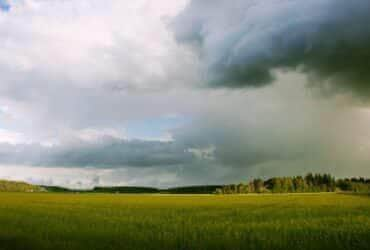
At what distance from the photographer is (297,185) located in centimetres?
17575

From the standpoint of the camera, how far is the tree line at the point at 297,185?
558ft

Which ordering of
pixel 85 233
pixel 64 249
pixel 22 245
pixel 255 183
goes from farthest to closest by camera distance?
1. pixel 255 183
2. pixel 85 233
3. pixel 22 245
4. pixel 64 249

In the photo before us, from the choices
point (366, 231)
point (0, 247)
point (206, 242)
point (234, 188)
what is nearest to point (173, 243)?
point (206, 242)

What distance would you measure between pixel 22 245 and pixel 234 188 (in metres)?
169

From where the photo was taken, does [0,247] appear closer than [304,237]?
Yes

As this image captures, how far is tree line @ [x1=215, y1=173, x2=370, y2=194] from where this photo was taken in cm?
17012

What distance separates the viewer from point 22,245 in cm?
1344

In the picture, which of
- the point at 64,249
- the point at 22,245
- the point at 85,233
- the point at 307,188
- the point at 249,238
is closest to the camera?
the point at 64,249

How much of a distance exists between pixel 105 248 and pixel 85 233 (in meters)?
4.41

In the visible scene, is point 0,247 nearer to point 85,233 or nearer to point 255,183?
point 85,233

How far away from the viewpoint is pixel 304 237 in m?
14.8

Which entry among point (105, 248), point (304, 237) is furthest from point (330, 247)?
point (105, 248)

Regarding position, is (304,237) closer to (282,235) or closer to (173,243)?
(282,235)

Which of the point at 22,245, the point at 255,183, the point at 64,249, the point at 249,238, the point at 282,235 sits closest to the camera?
the point at 64,249
